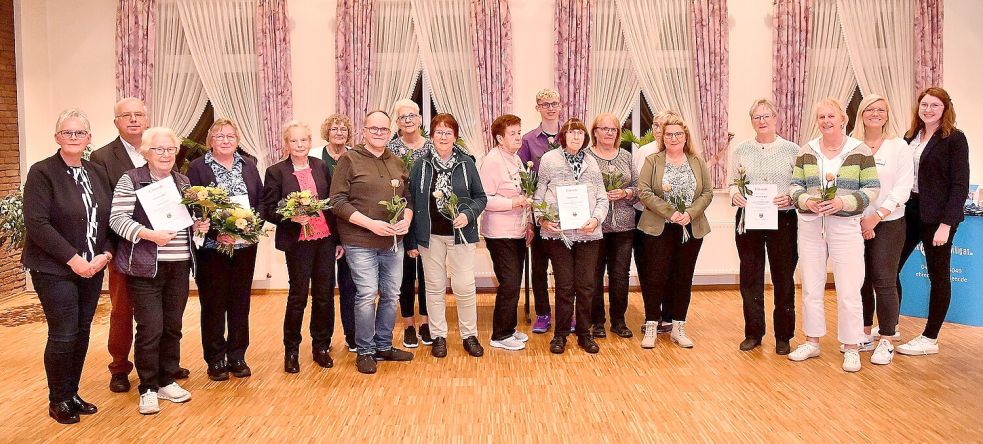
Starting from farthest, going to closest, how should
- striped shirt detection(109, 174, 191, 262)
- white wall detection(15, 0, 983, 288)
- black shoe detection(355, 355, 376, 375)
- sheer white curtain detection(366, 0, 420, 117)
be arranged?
sheer white curtain detection(366, 0, 420, 117) → white wall detection(15, 0, 983, 288) → black shoe detection(355, 355, 376, 375) → striped shirt detection(109, 174, 191, 262)

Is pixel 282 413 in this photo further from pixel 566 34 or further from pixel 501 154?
pixel 566 34

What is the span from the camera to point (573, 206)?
479 centimetres

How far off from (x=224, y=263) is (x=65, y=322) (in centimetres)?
87

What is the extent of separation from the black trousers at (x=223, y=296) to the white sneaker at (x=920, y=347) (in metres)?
4.19

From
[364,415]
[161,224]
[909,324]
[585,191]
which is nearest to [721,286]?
[909,324]

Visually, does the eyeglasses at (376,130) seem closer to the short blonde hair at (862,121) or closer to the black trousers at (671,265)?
the black trousers at (671,265)

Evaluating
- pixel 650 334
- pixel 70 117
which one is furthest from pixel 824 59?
pixel 70 117

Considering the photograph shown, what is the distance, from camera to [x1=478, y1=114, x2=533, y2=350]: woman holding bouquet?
4.84m

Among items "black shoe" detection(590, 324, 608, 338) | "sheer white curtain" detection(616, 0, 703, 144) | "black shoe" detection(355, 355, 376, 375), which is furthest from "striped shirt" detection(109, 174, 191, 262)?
"sheer white curtain" detection(616, 0, 703, 144)

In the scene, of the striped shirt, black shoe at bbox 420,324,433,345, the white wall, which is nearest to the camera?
the striped shirt

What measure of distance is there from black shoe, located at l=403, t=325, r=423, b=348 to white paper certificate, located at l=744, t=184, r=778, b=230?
94.6 inches

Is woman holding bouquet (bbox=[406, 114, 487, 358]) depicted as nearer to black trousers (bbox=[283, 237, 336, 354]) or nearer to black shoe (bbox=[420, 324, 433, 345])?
black shoe (bbox=[420, 324, 433, 345])

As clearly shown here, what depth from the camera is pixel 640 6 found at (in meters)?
8.01

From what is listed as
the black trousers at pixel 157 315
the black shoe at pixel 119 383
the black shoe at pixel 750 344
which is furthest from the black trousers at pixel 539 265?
the black shoe at pixel 119 383
